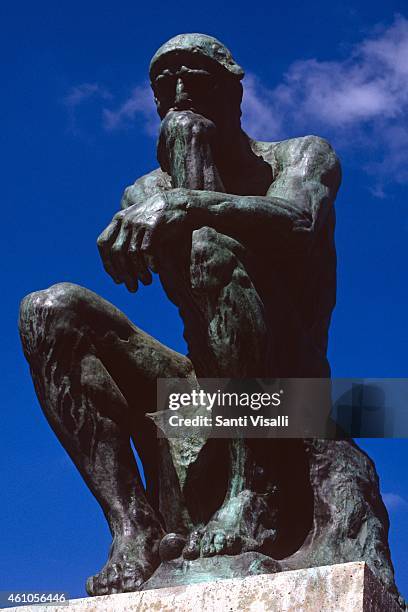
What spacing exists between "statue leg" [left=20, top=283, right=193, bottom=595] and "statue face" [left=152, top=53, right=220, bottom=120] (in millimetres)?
1288

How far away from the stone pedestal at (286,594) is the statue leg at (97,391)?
2.23 ft

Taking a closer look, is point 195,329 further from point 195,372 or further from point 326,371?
point 326,371

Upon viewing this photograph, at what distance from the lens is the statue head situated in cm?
750

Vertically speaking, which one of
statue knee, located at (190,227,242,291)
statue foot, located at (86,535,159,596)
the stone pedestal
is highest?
statue knee, located at (190,227,242,291)

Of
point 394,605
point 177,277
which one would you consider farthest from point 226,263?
point 394,605

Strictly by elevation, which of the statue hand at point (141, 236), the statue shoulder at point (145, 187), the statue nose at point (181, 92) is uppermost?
the statue nose at point (181, 92)

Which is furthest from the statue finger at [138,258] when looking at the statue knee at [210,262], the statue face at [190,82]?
the statue face at [190,82]

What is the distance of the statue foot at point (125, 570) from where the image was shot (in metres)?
6.65

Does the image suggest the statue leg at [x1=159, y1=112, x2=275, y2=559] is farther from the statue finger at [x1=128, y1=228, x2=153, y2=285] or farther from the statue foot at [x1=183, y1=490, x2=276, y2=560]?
the statue finger at [x1=128, y1=228, x2=153, y2=285]

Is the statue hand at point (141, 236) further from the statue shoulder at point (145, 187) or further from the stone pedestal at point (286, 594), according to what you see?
the stone pedestal at point (286, 594)

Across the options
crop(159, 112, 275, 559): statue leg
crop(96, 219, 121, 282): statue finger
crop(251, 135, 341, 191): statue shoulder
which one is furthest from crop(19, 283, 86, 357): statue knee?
crop(251, 135, 341, 191): statue shoulder

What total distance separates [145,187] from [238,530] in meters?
2.26

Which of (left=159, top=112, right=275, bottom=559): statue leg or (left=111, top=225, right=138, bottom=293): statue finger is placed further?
(left=111, top=225, right=138, bottom=293): statue finger

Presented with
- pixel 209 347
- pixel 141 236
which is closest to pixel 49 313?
pixel 141 236
